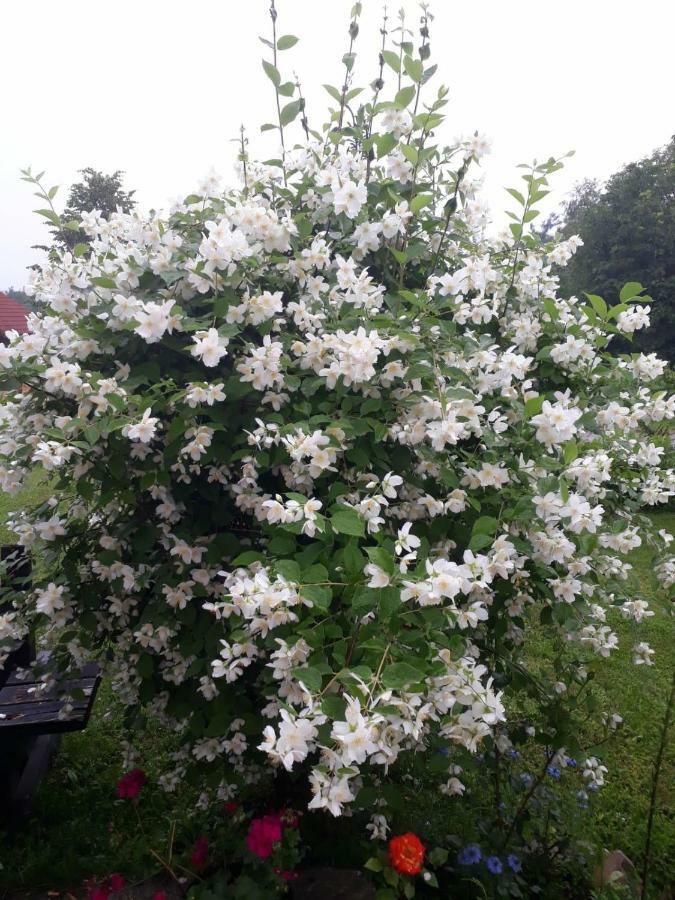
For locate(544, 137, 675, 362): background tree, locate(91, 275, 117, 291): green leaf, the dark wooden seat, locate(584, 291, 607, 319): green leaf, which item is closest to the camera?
locate(91, 275, 117, 291): green leaf

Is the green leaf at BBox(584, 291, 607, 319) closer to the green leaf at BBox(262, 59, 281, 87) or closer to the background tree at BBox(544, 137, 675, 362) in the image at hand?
the green leaf at BBox(262, 59, 281, 87)

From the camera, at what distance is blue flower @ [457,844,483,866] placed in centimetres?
197

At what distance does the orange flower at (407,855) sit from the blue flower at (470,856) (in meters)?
0.47

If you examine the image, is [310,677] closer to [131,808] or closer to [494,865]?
[494,865]

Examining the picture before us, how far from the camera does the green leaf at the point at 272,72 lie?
184cm

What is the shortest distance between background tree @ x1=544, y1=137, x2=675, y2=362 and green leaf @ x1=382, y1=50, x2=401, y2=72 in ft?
39.2

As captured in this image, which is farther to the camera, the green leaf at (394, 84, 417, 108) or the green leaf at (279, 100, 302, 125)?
the green leaf at (279, 100, 302, 125)

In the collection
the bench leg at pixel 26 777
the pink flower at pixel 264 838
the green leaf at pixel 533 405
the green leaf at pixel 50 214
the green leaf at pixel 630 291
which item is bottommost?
the bench leg at pixel 26 777

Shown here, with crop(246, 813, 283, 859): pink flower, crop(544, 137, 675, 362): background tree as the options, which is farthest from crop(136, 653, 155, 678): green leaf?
crop(544, 137, 675, 362): background tree

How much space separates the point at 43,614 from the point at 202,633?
0.66m

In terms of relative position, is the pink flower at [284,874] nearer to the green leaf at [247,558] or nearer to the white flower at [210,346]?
the green leaf at [247,558]

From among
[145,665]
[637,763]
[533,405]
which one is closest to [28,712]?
[145,665]

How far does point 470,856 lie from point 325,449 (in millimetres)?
1447

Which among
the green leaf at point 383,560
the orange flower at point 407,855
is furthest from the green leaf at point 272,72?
the orange flower at point 407,855
